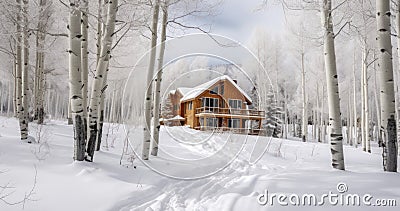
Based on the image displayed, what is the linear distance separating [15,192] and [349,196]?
3.99 meters

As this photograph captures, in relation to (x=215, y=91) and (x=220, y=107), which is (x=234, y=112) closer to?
(x=220, y=107)

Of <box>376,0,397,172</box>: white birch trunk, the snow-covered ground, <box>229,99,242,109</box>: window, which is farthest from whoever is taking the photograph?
<box>376,0,397,172</box>: white birch trunk

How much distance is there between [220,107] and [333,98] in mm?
3770

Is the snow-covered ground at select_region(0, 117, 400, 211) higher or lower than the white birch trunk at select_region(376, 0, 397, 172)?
lower

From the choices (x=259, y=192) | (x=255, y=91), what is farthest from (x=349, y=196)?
(x=255, y=91)

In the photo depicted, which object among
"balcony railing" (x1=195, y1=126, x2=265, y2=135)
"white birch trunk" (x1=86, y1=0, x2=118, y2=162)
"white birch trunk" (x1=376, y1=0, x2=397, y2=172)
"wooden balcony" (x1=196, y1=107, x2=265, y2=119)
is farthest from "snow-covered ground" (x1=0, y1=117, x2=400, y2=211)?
"white birch trunk" (x1=376, y1=0, x2=397, y2=172)

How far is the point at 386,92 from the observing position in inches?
182

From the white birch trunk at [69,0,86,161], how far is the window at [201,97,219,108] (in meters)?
3.54

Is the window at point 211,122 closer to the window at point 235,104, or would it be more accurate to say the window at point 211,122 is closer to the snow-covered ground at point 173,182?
the snow-covered ground at point 173,182

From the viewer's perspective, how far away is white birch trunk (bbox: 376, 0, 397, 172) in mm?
4414

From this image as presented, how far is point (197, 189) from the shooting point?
438cm

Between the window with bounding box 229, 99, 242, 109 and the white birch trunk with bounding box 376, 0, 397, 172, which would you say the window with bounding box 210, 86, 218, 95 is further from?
the white birch trunk with bounding box 376, 0, 397, 172

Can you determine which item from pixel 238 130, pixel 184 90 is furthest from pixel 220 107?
pixel 184 90

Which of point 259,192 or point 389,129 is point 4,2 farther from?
point 389,129
